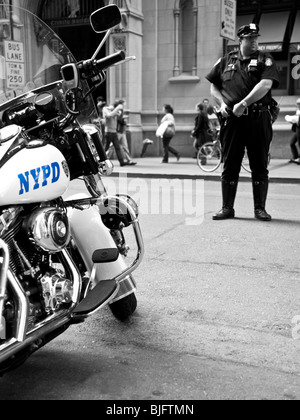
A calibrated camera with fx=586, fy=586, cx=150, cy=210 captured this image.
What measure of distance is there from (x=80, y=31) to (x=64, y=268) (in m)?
19.4

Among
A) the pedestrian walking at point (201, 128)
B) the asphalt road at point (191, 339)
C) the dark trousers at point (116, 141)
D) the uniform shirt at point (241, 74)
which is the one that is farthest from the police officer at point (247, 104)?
the pedestrian walking at point (201, 128)

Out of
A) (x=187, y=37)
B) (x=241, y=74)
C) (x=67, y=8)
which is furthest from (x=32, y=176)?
(x=67, y=8)

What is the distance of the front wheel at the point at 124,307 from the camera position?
3482 mm

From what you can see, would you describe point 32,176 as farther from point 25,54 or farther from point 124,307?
point 124,307

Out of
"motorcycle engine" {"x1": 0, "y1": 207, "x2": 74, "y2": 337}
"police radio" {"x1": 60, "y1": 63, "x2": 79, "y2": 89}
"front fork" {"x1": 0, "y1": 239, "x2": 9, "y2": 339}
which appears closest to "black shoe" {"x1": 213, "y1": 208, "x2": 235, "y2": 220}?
"police radio" {"x1": 60, "y1": 63, "x2": 79, "y2": 89}

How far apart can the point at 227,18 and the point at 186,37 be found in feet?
18.9

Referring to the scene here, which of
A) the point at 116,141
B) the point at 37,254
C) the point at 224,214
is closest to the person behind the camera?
the point at 37,254

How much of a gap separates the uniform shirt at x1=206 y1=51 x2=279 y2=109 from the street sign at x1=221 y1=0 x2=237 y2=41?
235 inches

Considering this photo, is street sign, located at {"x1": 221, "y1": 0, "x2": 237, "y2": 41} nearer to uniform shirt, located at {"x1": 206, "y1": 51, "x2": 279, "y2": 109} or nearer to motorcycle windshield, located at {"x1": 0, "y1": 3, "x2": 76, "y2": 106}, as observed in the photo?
uniform shirt, located at {"x1": 206, "y1": 51, "x2": 279, "y2": 109}

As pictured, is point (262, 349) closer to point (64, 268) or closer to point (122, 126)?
point (64, 268)

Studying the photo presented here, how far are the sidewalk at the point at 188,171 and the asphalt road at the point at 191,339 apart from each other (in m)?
6.64

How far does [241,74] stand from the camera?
262 inches

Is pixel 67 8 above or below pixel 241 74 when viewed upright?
above

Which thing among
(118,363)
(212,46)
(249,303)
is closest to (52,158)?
(118,363)
